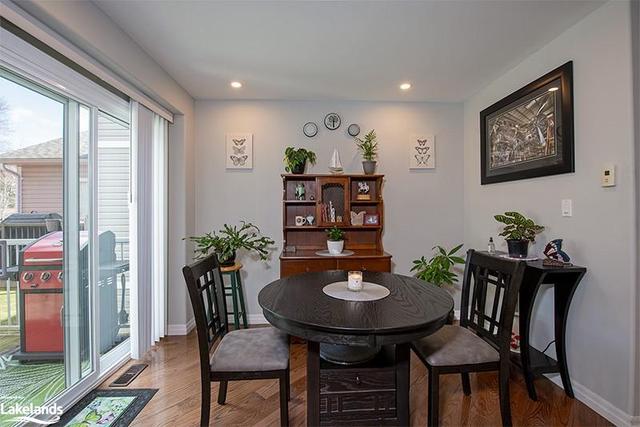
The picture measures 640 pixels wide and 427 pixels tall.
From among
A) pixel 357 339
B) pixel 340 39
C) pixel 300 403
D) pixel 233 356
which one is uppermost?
pixel 340 39

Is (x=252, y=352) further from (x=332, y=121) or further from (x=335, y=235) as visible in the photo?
(x=332, y=121)

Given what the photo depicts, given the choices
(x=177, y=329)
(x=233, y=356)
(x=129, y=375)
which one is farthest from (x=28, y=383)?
(x=177, y=329)

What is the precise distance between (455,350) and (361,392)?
0.55 meters

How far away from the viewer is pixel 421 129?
3.36m

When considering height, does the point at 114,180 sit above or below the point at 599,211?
above

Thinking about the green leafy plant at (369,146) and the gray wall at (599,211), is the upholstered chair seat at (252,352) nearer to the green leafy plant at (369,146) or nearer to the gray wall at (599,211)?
the gray wall at (599,211)

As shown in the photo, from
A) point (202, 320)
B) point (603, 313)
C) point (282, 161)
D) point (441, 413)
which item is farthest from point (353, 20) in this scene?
point (441, 413)

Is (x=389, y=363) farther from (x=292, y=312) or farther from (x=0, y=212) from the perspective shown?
(x=0, y=212)

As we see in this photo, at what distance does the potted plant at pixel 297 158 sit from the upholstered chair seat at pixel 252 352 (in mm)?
1730

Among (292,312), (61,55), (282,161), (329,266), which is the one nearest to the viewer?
(292,312)

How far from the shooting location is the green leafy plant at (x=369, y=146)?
3191mm

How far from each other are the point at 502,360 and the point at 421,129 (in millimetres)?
2483

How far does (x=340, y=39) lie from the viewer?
2098 millimetres

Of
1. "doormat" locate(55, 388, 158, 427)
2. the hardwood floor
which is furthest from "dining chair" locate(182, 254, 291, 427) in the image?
"doormat" locate(55, 388, 158, 427)
